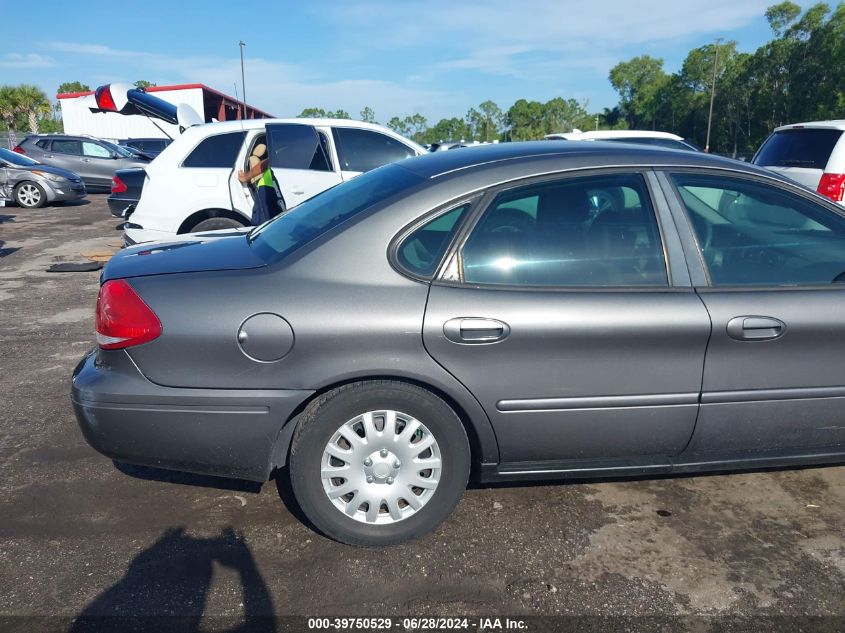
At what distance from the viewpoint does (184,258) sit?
3.05 metres

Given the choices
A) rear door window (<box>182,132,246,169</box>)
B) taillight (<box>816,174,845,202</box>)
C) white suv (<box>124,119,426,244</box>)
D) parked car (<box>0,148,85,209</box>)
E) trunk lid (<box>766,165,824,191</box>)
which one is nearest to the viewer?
white suv (<box>124,119,426,244</box>)

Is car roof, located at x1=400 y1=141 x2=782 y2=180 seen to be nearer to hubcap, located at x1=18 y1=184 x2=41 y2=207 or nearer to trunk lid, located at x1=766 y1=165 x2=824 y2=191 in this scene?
trunk lid, located at x1=766 y1=165 x2=824 y2=191

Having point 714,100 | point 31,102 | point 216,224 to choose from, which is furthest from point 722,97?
point 216,224

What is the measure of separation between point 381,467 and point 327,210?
4.00 feet

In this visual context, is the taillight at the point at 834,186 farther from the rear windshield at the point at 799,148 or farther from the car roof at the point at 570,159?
the car roof at the point at 570,159

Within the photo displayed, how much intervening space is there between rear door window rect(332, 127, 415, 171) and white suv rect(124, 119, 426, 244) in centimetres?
1

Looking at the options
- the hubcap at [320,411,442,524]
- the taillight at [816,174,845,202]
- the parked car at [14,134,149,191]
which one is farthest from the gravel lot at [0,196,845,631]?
the parked car at [14,134,149,191]

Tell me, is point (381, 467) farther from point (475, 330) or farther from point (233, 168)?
point (233, 168)

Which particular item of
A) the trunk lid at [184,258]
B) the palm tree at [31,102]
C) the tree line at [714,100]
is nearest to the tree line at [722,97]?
the tree line at [714,100]

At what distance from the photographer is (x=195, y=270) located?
2.86 metres

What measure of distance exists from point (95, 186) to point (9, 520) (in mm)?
18797

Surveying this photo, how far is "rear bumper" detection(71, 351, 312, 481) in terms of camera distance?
2.72m

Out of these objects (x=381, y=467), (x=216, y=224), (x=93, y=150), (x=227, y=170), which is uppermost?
(x=93, y=150)

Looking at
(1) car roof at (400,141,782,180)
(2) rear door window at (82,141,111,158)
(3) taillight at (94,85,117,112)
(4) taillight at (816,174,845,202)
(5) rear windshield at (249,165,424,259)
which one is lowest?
(4) taillight at (816,174,845,202)
